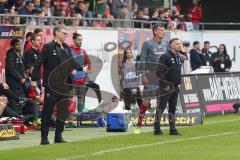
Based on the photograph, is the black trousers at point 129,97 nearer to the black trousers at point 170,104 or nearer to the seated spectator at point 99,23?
the seated spectator at point 99,23

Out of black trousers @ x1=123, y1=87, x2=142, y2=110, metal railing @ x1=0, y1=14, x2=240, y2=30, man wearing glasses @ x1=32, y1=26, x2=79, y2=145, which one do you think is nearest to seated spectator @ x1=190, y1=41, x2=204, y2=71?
metal railing @ x1=0, y1=14, x2=240, y2=30

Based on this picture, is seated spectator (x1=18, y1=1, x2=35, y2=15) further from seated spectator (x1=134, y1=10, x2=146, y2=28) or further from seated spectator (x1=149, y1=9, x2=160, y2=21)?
seated spectator (x1=149, y1=9, x2=160, y2=21)

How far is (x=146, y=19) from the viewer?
34812 mm

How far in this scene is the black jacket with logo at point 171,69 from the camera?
817 inches

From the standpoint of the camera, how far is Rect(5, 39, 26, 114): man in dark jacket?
23.4 metres

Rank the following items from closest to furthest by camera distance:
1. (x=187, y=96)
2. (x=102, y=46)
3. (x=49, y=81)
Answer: (x=49, y=81) → (x=187, y=96) → (x=102, y=46)

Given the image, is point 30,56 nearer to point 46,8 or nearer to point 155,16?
point 46,8

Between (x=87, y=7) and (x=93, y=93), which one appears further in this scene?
(x=87, y=7)

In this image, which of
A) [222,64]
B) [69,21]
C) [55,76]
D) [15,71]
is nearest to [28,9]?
[69,21]

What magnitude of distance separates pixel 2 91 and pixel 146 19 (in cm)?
1241

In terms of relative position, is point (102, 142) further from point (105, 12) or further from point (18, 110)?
point (105, 12)

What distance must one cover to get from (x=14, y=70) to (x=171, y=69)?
4.55 metres

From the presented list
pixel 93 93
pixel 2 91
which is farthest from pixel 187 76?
pixel 2 91

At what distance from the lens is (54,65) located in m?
18.4
